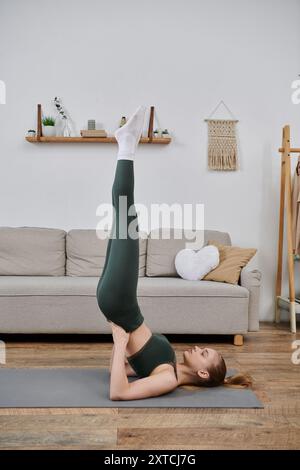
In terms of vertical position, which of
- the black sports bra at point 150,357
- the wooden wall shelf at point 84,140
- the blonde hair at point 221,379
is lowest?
the blonde hair at point 221,379

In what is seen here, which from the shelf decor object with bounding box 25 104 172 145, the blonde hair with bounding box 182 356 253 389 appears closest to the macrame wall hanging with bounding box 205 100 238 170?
the shelf decor object with bounding box 25 104 172 145

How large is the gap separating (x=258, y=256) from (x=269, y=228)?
274 millimetres

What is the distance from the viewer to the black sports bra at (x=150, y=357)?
8.38 feet

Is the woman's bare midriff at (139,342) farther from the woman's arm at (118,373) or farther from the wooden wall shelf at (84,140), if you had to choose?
the wooden wall shelf at (84,140)

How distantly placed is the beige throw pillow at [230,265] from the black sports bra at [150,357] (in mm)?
1504

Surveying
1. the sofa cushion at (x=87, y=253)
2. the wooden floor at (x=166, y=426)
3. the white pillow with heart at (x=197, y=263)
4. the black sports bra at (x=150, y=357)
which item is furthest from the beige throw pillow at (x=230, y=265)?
the black sports bra at (x=150, y=357)

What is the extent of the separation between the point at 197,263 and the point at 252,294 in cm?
48

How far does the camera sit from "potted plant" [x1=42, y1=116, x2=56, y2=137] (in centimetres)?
463

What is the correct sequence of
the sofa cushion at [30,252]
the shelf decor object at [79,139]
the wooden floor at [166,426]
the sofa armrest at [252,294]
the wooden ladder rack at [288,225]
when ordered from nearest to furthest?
1. the wooden floor at [166,426]
2. the sofa armrest at [252,294]
3. the sofa cushion at [30,252]
4. the wooden ladder rack at [288,225]
5. the shelf decor object at [79,139]

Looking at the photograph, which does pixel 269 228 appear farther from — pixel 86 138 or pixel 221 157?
pixel 86 138

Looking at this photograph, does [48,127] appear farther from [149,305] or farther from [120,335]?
[120,335]

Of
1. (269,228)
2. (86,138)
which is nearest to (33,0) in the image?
(86,138)

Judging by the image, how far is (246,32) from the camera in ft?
15.7

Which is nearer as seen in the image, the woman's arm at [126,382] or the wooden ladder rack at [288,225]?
the woman's arm at [126,382]
